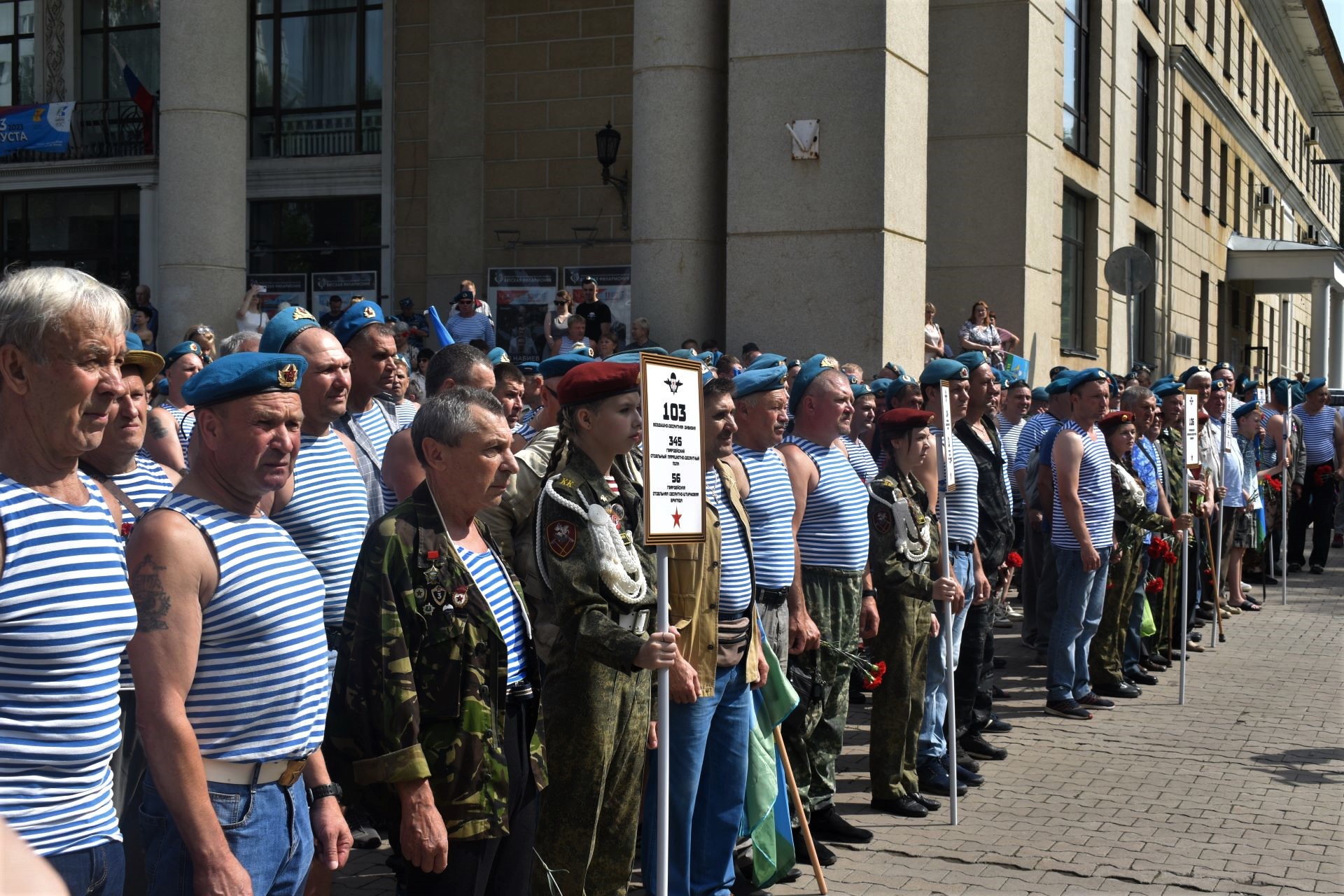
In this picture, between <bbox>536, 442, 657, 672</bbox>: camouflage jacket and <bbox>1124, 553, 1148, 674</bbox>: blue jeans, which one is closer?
<bbox>536, 442, 657, 672</bbox>: camouflage jacket

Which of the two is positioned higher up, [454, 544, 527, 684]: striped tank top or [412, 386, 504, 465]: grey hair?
[412, 386, 504, 465]: grey hair

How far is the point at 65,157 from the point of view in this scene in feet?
82.0

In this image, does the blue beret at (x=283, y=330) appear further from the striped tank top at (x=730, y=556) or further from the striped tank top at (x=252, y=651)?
the striped tank top at (x=252, y=651)

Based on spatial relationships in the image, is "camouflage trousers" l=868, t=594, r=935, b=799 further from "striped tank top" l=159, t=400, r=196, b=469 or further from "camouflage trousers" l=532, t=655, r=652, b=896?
"striped tank top" l=159, t=400, r=196, b=469

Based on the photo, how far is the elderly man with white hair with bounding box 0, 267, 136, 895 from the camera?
2.61 m

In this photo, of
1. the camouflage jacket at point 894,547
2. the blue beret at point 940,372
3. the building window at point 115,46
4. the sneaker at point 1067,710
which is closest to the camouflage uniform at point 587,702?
the camouflage jacket at point 894,547

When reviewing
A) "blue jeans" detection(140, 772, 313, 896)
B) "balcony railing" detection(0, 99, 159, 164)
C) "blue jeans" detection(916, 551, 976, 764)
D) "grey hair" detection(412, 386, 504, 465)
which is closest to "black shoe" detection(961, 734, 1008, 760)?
"blue jeans" detection(916, 551, 976, 764)

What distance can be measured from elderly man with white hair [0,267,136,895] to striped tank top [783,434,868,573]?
407 cm

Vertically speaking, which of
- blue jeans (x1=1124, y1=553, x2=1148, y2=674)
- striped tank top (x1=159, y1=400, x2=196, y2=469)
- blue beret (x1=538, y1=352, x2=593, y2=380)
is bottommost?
blue jeans (x1=1124, y1=553, x2=1148, y2=674)

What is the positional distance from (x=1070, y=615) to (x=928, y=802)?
2729 millimetres

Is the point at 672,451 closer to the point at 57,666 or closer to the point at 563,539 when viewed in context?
the point at 563,539

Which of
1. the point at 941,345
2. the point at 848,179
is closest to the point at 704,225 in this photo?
the point at 848,179

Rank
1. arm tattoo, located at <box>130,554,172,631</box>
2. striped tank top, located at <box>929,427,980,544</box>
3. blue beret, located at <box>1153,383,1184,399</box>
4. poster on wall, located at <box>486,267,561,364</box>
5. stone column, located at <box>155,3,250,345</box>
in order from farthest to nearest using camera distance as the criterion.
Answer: poster on wall, located at <box>486,267,561,364</box> < stone column, located at <box>155,3,250,345</box> < blue beret, located at <box>1153,383,1184,399</box> < striped tank top, located at <box>929,427,980,544</box> < arm tattoo, located at <box>130,554,172,631</box>

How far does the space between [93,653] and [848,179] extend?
39.0ft
